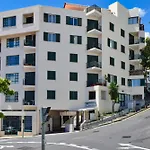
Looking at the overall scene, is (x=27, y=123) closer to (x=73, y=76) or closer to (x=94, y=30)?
(x=73, y=76)

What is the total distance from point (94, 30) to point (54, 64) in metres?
8.25

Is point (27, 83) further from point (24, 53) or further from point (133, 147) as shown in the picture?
point (133, 147)

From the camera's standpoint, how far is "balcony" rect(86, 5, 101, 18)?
54469mm

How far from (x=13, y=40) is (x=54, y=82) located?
30.1 ft

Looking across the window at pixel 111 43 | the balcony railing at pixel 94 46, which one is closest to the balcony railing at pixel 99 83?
the balcony railing at pixel 94 46

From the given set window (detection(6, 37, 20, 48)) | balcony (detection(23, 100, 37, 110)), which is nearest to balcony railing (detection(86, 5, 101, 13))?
window (detection(6, 37, 20, 48))

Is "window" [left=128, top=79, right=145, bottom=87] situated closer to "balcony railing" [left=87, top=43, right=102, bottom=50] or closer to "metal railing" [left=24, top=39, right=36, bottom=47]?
"balcony railing" [left=87, top=43, right=102, bottom=50]

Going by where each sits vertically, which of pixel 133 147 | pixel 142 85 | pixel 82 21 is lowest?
pixel 133 147

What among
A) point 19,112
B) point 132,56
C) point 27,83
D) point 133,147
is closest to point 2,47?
point 27,83

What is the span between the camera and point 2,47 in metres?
53.3

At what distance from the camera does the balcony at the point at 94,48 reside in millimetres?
53250

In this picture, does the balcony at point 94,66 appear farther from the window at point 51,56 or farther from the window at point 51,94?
the window at point 51,94

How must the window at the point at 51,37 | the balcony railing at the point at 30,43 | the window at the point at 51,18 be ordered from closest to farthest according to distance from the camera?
→ 1. the window at the point at 51,37
2. the balcony railing at the point at 30,43
3. the window at the point at 51,18

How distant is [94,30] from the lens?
53.5 m
